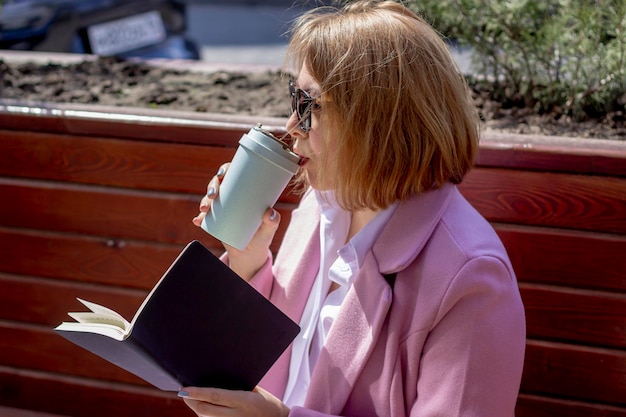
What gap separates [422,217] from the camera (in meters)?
1.67

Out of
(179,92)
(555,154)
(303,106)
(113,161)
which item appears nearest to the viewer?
(303,106)

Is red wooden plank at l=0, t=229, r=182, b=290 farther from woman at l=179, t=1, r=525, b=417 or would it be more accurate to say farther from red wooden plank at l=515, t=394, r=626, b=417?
red wooden plank at l=515, t=394, r=626, b=417

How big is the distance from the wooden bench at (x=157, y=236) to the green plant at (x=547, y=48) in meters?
0.49

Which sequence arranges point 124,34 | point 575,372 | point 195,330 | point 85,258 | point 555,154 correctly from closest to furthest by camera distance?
point 195,330, point 555,154, point 575,372, point 85,258, point 124,34

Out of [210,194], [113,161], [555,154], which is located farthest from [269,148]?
[113,161]

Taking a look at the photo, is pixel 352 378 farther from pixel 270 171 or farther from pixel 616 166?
pixel 616 166

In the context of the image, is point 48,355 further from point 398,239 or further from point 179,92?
point 398,239

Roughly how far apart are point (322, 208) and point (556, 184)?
0.70 meters

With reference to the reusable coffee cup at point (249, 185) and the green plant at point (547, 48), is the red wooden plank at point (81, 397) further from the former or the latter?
the green plant at point (547, 48)

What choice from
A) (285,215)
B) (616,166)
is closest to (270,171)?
(285,215)

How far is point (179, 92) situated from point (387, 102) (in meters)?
1.72

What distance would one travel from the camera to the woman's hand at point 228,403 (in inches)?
61.6

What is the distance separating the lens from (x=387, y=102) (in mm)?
1601

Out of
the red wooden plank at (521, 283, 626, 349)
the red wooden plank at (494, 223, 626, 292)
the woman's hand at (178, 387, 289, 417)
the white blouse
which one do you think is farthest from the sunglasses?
the red wooden plank at (521, 283, 626, 349)
